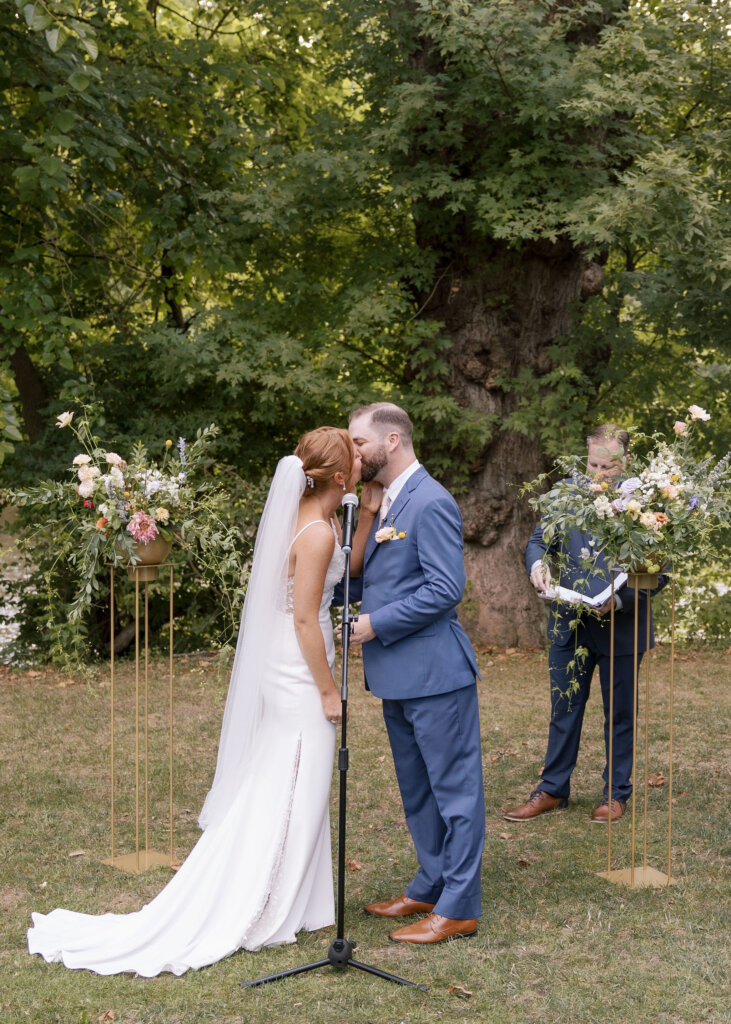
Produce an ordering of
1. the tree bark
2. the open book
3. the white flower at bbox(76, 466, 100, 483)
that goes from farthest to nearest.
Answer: the tree bark < the open book < the white flower at bbox(76, 466, 100, 483)

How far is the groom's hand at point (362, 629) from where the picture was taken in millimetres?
4215

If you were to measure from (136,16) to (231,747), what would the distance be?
368 inches

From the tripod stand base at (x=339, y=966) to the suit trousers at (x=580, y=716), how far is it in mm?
2221

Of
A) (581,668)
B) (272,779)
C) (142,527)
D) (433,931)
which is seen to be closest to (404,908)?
(433,931)

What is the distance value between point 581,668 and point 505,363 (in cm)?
566

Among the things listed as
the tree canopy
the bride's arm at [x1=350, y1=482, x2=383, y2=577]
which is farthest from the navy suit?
the tree canopy

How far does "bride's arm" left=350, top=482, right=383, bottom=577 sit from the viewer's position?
4.54 metres

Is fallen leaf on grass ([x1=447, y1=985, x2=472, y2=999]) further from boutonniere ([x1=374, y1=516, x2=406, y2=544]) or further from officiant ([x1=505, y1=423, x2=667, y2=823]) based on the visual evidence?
officiant ([x1=505, y1=423, x2=667, y2=823])

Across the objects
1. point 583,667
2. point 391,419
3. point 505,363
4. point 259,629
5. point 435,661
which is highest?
point 505,363

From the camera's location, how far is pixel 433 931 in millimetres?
4273

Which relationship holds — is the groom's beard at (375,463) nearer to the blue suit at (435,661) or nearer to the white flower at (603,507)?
the blue suit at (435,661)

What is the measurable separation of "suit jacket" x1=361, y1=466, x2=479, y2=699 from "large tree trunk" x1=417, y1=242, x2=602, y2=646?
6.58 m

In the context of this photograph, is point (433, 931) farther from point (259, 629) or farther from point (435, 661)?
point (259, 629)

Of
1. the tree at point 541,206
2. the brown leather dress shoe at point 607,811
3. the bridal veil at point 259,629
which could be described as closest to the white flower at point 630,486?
the bridal veil at point 259,629
